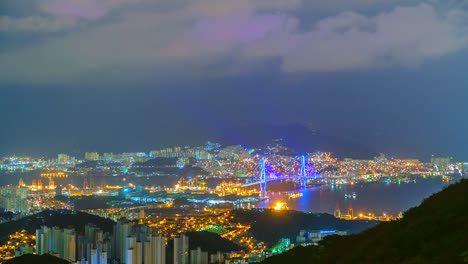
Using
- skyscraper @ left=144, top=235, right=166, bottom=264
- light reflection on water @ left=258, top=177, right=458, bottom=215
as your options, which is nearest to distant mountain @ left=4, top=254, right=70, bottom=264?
skyscraper @ left=144, top=235, right=166, bottom=264

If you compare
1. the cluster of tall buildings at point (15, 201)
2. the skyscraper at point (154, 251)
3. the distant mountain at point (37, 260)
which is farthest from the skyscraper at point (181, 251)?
the cluster of tall buildings at point (15, 201)

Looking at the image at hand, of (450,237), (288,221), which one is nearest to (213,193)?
(288,221)

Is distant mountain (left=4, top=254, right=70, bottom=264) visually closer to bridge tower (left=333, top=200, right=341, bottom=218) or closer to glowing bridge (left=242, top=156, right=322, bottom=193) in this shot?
bridge tower (left=333, top=200, right=341, bottom=218)

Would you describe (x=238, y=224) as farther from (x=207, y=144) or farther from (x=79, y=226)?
(x=207, y=144)

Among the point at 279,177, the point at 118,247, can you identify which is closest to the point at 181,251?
the point at 118,247

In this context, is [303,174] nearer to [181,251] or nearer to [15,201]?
[15,201]

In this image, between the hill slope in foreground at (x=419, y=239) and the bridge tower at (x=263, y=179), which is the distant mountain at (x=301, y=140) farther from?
the hill slope in foreground at (x=419, y=239)
